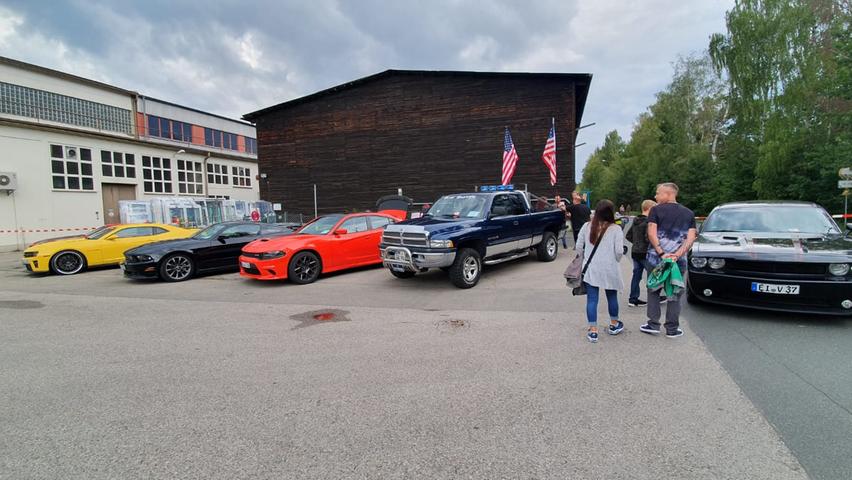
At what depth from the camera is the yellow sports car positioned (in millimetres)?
11438

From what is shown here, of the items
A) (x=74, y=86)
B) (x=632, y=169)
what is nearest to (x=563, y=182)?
(x=74, y=86)

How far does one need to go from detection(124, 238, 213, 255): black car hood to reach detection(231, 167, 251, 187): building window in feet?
100

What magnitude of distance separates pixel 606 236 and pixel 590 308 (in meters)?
0.87

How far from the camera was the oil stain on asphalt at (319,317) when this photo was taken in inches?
237

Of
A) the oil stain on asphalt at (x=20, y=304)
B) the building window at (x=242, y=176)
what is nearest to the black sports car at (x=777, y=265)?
the oil stain on asphalt at (x=20, y=304)

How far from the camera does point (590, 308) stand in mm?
4812

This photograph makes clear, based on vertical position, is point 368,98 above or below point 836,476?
above

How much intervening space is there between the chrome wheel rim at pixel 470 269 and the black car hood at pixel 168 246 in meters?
6.98

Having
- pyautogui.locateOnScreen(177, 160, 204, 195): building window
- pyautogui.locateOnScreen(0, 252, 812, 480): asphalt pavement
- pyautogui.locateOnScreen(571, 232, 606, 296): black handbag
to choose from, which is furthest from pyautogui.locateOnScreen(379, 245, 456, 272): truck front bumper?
pyautogui.locateOnScreen(177, 160, 204, 195): building window

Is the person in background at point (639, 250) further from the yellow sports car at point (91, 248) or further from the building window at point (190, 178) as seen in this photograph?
the building window at point (190, 178)

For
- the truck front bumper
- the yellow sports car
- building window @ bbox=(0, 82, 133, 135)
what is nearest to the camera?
the truck front bumper

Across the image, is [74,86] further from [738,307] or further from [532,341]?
[738,307]

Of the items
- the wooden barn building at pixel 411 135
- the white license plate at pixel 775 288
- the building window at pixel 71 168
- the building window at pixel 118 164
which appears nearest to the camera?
the white license plate at pixel 775 288

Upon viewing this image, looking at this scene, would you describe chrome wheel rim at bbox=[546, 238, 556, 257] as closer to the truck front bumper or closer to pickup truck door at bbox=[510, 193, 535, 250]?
pickup truck door at bbox=[510, 193, 535, 250]
